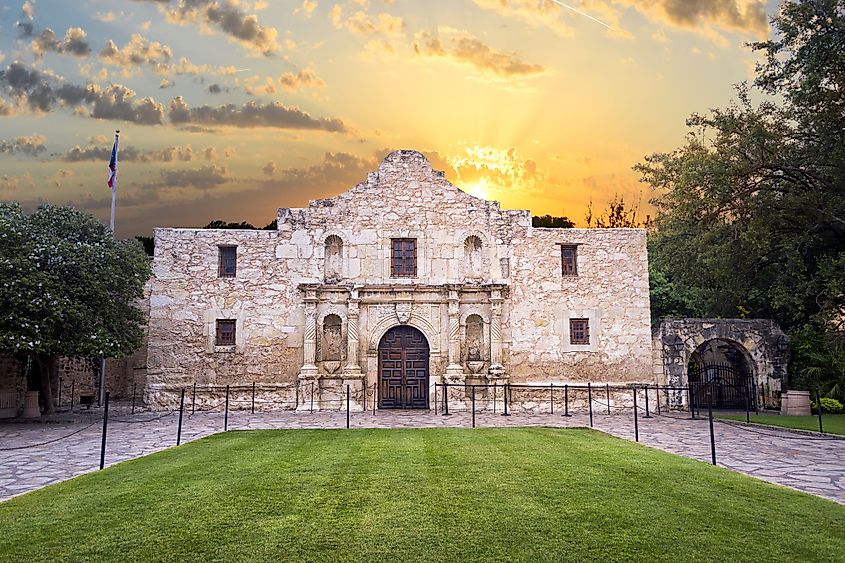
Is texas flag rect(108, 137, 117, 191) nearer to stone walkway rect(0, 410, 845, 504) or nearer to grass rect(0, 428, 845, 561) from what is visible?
stone walkway rect(0, 410, 845, 504)

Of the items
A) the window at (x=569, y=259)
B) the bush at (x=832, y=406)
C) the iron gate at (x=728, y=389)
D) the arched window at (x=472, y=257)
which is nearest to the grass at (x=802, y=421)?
the bush at (x=832, y=406)

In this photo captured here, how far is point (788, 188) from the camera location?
2245cm

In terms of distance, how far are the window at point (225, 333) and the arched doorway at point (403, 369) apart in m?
5.18

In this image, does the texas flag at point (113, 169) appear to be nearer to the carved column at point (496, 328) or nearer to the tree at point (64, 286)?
the tree at point (64, 286)

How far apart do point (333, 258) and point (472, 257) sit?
497 cm

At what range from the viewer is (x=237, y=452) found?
38.7 feet

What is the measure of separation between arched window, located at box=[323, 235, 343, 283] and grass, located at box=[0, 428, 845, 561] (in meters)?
12.6

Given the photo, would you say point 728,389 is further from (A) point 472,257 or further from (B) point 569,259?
(A) point 472,257

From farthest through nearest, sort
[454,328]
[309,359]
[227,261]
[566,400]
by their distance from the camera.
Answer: [227,261] < [454,328] < [309,359] < [566,400]

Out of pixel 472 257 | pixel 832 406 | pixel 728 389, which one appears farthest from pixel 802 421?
pixel 472 257

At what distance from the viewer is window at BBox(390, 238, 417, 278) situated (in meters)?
23.4

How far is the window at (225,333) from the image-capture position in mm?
23047

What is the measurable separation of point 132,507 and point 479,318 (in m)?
16.6

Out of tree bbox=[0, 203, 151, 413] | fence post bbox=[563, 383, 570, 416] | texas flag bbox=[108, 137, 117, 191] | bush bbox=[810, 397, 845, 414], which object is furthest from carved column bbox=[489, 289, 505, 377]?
texas flag bbox=[108, 137, 117, 191]
